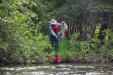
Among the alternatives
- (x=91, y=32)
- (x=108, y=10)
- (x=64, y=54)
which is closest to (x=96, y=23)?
(x=91, y=32)

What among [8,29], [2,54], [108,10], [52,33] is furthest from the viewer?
[108,10]

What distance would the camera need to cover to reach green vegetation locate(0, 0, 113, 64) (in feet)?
35.2

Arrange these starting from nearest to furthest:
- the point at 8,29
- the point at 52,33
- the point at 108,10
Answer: the point at 8,29, the point at 52,33, the point at 108,10

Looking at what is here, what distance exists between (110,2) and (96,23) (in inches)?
62.8

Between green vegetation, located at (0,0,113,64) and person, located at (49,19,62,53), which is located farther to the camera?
person, located at (49,19,62,53)

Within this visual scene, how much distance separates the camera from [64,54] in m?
15.4

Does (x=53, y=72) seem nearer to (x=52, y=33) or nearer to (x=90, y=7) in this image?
(x=52, y=33)

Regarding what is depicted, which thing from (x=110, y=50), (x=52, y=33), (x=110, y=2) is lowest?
(x=110, y=50)

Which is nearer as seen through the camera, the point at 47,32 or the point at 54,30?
the point at 54,30

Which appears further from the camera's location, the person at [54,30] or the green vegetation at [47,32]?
the person at [54,30]

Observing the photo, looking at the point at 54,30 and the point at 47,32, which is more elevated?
the point at 54,30

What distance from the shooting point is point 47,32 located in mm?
20094

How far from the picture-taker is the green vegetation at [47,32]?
10.7 meters

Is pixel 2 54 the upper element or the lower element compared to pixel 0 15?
lower
